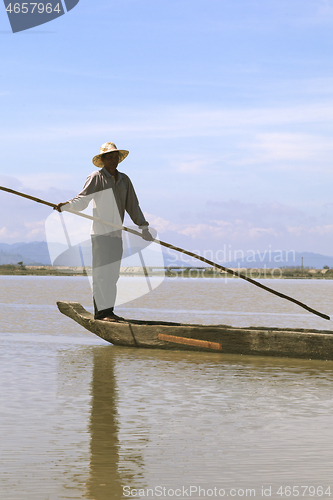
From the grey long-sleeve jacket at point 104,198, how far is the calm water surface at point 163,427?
178 cm

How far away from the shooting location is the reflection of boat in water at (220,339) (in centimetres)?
630

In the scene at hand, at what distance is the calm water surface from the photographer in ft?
8.65

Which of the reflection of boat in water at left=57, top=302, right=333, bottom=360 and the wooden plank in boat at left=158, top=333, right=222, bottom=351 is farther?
the wooden plank in boat at left=158, top=333, right=222, bottom=351

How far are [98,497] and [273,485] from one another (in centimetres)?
78

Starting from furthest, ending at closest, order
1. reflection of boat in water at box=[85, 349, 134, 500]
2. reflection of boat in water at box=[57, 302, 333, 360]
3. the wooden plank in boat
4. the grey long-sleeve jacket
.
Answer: the grey long-sleeve jacket → the wooden plank in boat → reflection of boat in water at box=[57, 302, 333, 360] → reflection of boat in water at box=[85, 349, 134, 500]

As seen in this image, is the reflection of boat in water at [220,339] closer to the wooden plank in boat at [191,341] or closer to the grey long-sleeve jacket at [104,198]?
the wooden plank in boat at [191,341]

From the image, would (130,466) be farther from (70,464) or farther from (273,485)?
(273,485)

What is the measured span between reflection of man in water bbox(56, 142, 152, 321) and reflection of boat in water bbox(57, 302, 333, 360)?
277 mm

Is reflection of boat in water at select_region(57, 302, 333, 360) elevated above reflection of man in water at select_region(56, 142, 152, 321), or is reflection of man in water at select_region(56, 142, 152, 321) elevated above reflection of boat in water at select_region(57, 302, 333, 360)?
reflection of man in water at select_region(56, 142, 152, 321)

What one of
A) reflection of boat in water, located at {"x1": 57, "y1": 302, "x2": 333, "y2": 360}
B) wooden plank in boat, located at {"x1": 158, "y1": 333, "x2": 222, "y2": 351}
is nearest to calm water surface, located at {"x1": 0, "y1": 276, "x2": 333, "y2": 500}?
reflection of boat in water, located at {"x1": 57, "y1": 302, "x2": 333, "y2": 360}

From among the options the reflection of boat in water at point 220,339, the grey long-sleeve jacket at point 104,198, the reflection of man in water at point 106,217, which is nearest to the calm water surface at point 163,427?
the reflection of boat in water at point 220,339

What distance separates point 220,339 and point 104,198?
7.25ft

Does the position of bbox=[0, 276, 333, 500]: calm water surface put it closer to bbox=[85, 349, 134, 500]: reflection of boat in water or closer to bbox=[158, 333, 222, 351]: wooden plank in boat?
bbox=[85, 349, 134, 500]: reflection of boat in water

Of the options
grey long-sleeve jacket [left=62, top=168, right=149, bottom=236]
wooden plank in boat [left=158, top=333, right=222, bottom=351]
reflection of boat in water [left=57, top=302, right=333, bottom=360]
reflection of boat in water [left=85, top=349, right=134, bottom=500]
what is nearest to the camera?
reflection of boat in water [left=85, top=349, right=134, bottom=500]
